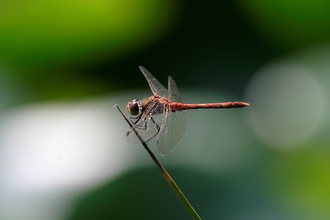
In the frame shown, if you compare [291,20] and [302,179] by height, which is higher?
[291,20]

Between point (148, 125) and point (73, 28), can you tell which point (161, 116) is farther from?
point (73, 28)

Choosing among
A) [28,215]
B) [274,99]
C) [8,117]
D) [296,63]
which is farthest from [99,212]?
[296,63]

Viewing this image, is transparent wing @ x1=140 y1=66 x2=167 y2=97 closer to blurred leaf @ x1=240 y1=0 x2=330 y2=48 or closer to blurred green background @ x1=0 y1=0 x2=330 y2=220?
blurred green background @ x1=0 y1=0 x2=330 y2=220

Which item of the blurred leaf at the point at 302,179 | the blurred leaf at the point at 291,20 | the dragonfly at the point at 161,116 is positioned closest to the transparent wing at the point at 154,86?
the dragonfly at the point at 161,116

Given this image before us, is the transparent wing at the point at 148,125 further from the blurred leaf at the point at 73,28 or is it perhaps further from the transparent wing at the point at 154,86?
the blurred leaf at the point at 73,28

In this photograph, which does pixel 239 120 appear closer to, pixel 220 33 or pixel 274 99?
pixel 274 99

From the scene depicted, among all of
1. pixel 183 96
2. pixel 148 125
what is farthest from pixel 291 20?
pixel 148 125
